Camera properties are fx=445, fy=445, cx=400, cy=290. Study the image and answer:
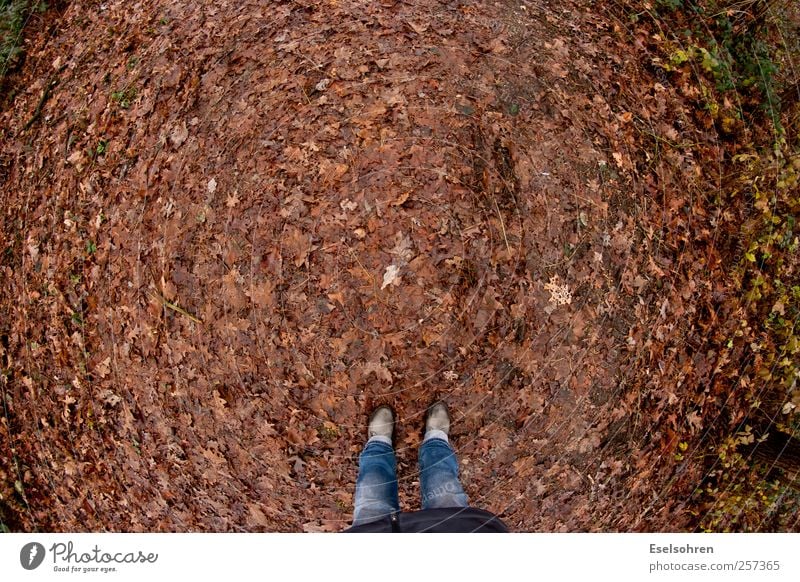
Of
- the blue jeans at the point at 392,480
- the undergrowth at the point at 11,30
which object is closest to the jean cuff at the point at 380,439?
the blue jeans at the point at 392,480

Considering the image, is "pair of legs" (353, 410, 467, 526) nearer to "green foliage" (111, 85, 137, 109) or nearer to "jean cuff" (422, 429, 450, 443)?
"jean cuff" (422, 429, 450, 443)

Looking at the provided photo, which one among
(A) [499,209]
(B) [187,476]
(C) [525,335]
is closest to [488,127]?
(A) [499,209]

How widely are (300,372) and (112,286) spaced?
142 cm

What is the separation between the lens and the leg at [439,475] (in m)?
2.61

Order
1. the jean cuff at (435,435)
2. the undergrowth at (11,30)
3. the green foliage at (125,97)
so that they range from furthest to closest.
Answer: the undergrowth at (11,30) < the green foliage at (125,97) < the jean cuff at (435,435)

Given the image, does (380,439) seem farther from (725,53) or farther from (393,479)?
(725,53)

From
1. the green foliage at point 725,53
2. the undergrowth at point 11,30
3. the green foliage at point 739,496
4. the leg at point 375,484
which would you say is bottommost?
the green foliage at point 739,496

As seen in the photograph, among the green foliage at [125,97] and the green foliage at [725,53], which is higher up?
the green foliage at [725,53]

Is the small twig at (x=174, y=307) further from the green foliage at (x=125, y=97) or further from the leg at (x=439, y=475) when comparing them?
the leg at (x=439, y=475)

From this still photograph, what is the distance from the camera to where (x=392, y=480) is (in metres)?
2.70

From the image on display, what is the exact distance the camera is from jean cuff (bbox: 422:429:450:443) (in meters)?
2.82

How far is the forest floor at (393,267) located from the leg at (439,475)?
0.23 metres
